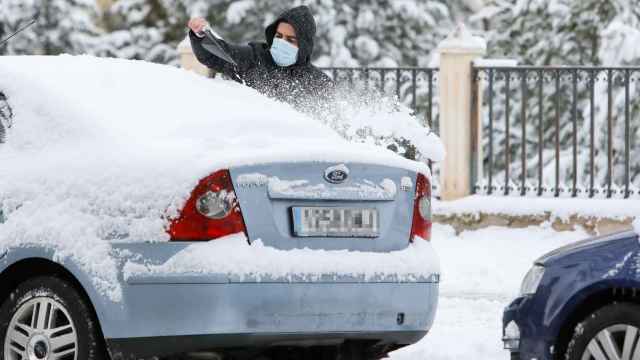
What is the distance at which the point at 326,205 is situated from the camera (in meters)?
6.62

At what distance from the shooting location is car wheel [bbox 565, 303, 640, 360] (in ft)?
21.0

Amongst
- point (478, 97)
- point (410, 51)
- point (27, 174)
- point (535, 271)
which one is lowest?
point (410, 51)

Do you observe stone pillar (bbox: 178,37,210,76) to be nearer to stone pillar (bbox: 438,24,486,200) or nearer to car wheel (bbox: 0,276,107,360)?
stone pillar (bbox: 438,24,486,200)

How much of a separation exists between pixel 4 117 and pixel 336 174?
161 cm

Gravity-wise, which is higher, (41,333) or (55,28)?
(41,333)

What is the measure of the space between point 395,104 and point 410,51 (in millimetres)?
22495

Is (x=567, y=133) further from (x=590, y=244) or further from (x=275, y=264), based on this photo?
(x=275, y=264)

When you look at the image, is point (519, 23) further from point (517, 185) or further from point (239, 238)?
point (239, 238)

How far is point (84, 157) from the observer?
671 cm

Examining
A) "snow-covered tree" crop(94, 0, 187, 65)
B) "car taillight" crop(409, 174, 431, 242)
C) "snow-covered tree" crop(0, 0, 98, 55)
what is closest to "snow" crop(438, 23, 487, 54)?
"car taillight" crop(409, 174, 431, 242)

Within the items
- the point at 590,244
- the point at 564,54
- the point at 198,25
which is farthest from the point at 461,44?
the point at 564,54

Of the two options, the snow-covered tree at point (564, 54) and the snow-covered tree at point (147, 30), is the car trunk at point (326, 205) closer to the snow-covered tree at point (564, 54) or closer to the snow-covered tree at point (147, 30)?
the snow-covered tree at point (564, 54)

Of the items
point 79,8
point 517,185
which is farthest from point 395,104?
point 79,8

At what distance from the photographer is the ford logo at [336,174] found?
6.62m
